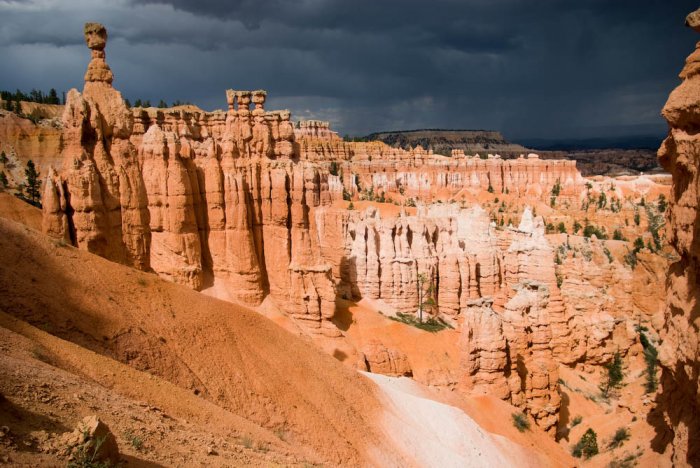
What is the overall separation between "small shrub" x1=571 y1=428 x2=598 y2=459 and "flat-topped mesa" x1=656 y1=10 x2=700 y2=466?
8093 millimetres

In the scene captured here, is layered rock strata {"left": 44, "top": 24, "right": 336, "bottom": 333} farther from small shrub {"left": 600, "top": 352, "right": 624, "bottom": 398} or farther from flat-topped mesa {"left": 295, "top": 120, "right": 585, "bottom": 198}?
flat-topped mesa {"left": 295, "top": 120, "right": 585, "bottom": 198}

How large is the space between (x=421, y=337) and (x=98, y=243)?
1795 centimetres

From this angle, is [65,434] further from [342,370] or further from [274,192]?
[274,192]

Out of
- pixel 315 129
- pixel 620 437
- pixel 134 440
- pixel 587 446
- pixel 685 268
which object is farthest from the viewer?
pixel 315 129

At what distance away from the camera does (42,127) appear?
2603 inches

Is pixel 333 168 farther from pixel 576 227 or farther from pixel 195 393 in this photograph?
pixel 195 393

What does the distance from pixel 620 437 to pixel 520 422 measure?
14.1 ft

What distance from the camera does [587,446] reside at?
19.6 metres

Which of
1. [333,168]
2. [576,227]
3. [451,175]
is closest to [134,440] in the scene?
[576,227]

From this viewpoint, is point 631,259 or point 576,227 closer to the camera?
point 631,259

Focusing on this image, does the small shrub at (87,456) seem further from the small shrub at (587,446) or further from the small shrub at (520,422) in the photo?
the small shrub at (587,446)

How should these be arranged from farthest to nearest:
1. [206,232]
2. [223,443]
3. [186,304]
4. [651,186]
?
[651,186] → [206,232] → [186,304] → [223,443]

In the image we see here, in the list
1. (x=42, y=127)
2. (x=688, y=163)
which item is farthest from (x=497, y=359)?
(x=42, y=127)

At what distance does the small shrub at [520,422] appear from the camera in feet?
67.4
